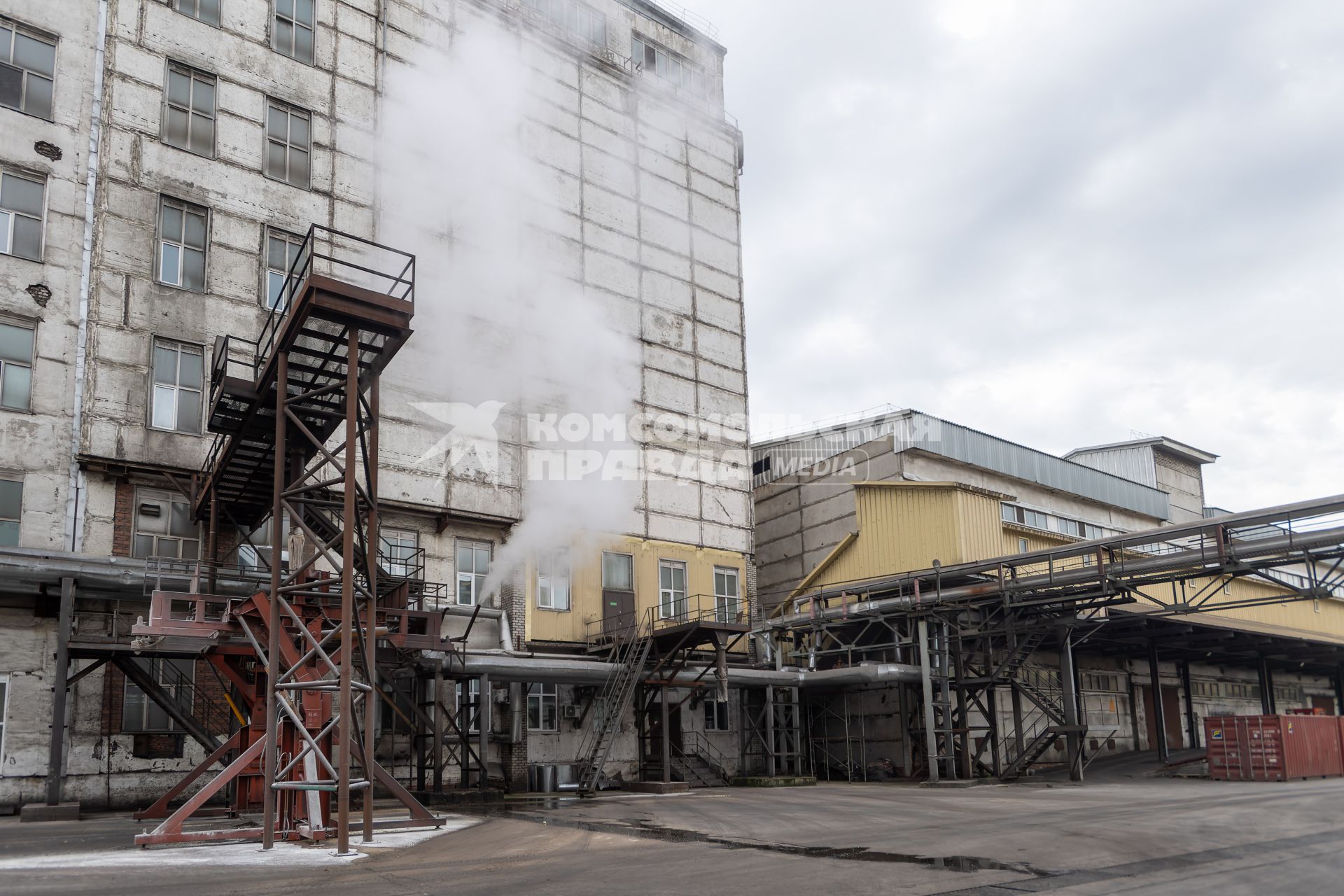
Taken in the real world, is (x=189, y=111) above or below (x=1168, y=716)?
above

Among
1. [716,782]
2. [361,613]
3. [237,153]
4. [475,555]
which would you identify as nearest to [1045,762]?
[716,782]

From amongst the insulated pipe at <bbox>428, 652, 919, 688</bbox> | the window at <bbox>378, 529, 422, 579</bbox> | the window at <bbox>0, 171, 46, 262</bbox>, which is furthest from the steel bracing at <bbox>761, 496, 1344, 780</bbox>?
the window at <bbox>0, 171, 46, 262</bbox>

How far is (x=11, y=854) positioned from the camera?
11750mm

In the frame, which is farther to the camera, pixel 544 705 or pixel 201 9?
pixel 544 705

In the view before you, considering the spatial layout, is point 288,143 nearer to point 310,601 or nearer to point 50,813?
point 310,601

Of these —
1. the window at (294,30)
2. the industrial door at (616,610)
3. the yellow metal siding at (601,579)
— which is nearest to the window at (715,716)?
the yellow metal siding at (601,579)

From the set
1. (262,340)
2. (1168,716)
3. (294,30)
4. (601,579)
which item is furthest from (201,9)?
(1168,716)

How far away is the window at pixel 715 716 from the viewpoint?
98.4 ft

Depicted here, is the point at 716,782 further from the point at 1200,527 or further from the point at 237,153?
the point at 237,153

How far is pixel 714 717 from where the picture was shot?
98.6 feet

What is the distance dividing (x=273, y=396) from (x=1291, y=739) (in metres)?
26.9

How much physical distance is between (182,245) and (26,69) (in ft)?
15.3

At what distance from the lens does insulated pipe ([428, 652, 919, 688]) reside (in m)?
22.3

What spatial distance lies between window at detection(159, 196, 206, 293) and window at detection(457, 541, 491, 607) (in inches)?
349
